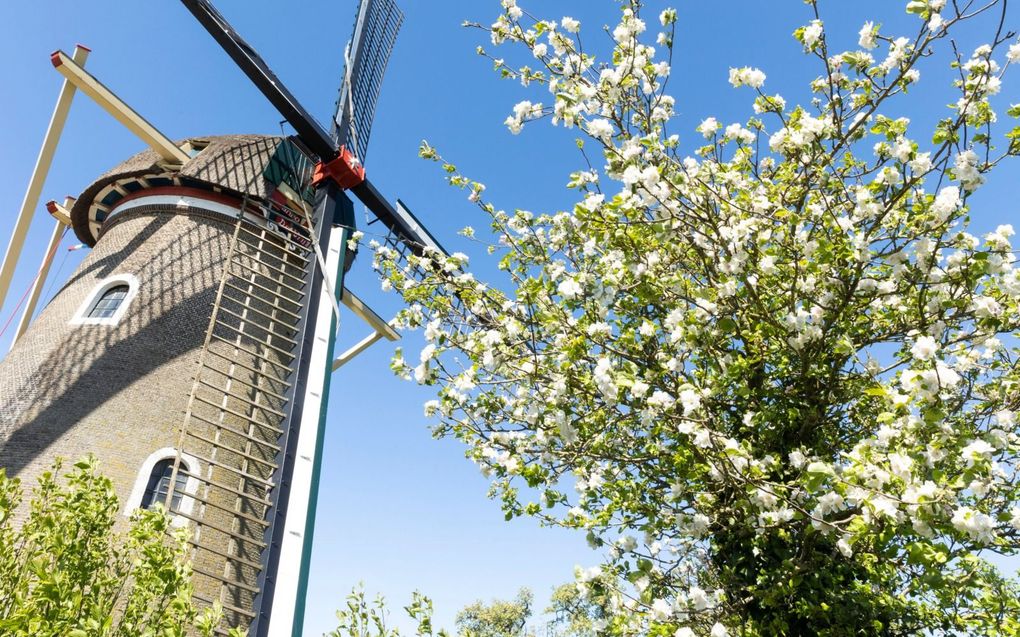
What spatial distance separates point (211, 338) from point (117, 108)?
16.4ft

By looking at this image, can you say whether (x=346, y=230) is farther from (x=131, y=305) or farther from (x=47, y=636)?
(x=47, y=636)

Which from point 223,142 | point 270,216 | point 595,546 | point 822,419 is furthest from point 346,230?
point 822,419

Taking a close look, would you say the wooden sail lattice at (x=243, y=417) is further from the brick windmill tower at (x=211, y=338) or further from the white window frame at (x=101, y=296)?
the white window frame at (x=101, y=296)

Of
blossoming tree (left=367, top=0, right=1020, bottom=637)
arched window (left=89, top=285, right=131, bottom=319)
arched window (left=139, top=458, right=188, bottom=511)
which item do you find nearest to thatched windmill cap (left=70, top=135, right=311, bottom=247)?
arched window (left=89, top=285, right=131, bottom=319)

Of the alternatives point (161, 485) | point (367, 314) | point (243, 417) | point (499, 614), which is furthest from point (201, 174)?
point (499, 614)

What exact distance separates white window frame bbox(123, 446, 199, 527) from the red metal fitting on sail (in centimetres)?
665

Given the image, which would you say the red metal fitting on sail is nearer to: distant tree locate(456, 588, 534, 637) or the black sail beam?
the black sail beam

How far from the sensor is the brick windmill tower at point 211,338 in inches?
355

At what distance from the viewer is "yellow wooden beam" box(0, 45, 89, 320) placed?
1122 cm

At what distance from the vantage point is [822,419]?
5082mm

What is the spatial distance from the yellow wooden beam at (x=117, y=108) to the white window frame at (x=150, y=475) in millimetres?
6135

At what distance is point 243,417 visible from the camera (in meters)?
9.11

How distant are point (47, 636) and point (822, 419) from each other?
5.26 m

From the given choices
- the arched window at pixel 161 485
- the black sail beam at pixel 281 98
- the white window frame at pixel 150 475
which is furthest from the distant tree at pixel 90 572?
the black sail beam at pixel 281 98
